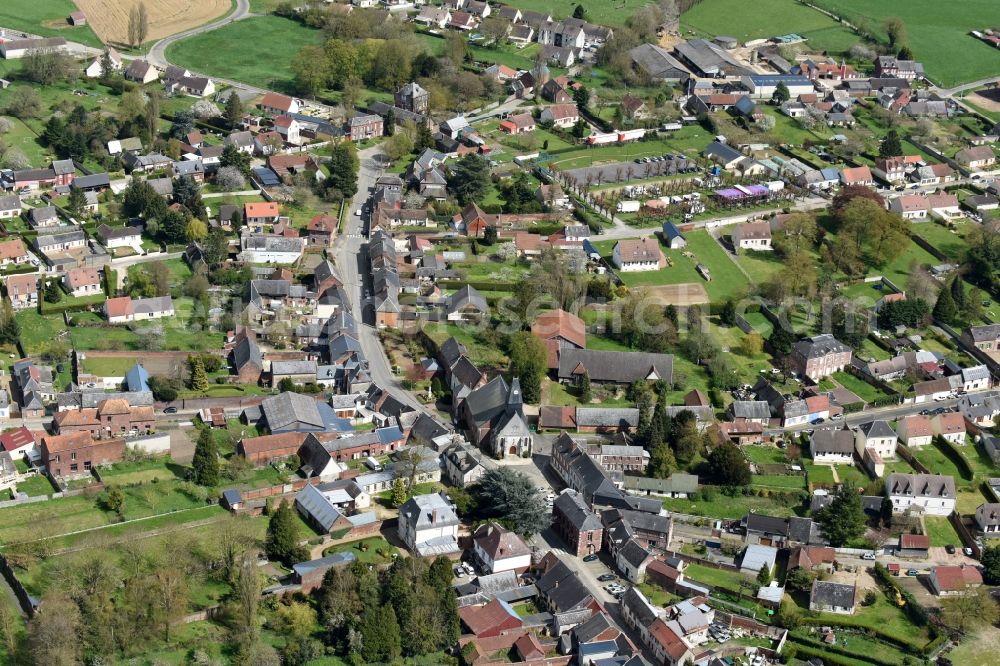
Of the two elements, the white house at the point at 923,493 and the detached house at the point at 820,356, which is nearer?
the white house at the point at 923,493

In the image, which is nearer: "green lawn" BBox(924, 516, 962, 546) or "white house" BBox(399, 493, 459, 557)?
"white house" BBox(399, 493, 459, 557)

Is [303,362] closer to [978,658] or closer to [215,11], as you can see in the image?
[978,658]

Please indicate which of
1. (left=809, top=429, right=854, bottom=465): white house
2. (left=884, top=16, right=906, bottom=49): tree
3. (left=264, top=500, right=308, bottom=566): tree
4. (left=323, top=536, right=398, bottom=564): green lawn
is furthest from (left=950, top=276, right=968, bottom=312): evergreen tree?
(left=884, top=16, right=906, bottom=49): tree

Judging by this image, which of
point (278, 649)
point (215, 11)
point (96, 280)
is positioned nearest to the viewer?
point (278, 649)

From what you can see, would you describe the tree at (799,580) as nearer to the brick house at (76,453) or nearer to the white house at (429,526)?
the white house at (429,526)

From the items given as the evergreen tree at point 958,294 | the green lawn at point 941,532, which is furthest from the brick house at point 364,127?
the green lawn at point 941,532

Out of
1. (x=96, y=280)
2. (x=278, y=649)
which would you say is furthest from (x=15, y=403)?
(x=278, y=649)

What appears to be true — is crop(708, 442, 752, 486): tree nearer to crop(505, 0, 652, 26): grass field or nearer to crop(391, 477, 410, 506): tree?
crop(391, 477, 410, 506): tree
